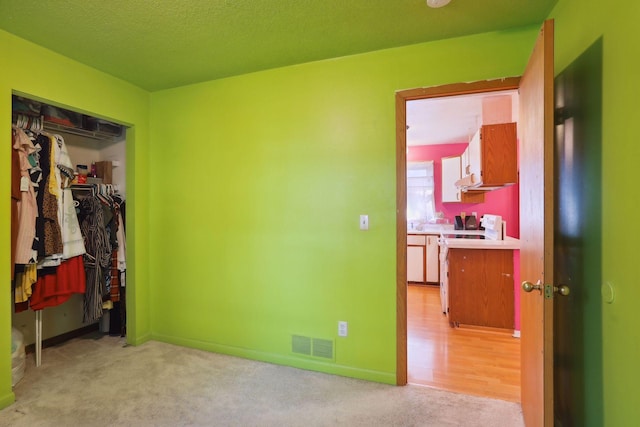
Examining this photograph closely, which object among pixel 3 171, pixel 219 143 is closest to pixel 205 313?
pixel 219 143

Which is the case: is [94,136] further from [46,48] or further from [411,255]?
[411,255]

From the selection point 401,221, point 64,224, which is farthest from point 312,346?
point 64,224

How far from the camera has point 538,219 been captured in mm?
1353

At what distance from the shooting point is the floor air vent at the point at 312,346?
2285 millimetres

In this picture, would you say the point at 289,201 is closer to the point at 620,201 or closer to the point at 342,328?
the point at 342,328

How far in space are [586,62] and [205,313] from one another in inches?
120

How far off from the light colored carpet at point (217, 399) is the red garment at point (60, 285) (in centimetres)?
53

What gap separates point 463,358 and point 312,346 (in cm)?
133

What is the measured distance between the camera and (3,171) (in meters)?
1.90

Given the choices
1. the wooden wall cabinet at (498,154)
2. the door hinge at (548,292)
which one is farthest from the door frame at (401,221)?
the wooden wall cabinet at (498,154)

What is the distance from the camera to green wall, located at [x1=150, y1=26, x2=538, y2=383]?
6.98 ft

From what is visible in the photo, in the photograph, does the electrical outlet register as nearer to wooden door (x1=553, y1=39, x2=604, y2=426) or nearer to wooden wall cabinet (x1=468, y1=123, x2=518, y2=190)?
wooden door (x1=553, y1=39, x2=604, y2=426)

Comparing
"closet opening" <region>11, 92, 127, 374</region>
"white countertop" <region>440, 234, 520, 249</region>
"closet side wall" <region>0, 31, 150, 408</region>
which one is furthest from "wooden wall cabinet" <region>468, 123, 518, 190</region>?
"closet opening" <region>11, 92, 127, 374</region>

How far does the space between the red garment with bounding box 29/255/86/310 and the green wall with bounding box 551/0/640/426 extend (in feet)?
11.4
